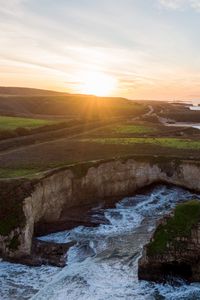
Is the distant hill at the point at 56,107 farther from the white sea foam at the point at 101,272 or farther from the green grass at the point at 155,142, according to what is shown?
the white sea foam at the point at 101,272

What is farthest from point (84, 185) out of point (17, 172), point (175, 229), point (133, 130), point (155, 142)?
point (133, 130)

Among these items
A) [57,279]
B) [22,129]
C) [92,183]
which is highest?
[22,129]

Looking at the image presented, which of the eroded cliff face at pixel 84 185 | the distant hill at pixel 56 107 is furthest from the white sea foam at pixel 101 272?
the distant hill at pixel 56 107

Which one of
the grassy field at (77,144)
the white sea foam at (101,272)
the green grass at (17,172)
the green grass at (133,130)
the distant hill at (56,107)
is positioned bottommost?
the white sea foam at (101,272)

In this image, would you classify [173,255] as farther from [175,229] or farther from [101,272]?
[101,272]

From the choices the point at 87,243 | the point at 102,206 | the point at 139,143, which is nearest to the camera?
the point at 87,243

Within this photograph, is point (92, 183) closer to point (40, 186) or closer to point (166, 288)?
point (40, 186)

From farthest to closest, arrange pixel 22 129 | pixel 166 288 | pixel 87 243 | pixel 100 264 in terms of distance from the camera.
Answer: pixel 22 129 → pixel 87 243 → pixel 100 264 → pixel 166 288

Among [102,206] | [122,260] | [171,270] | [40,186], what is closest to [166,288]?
[171,270]
